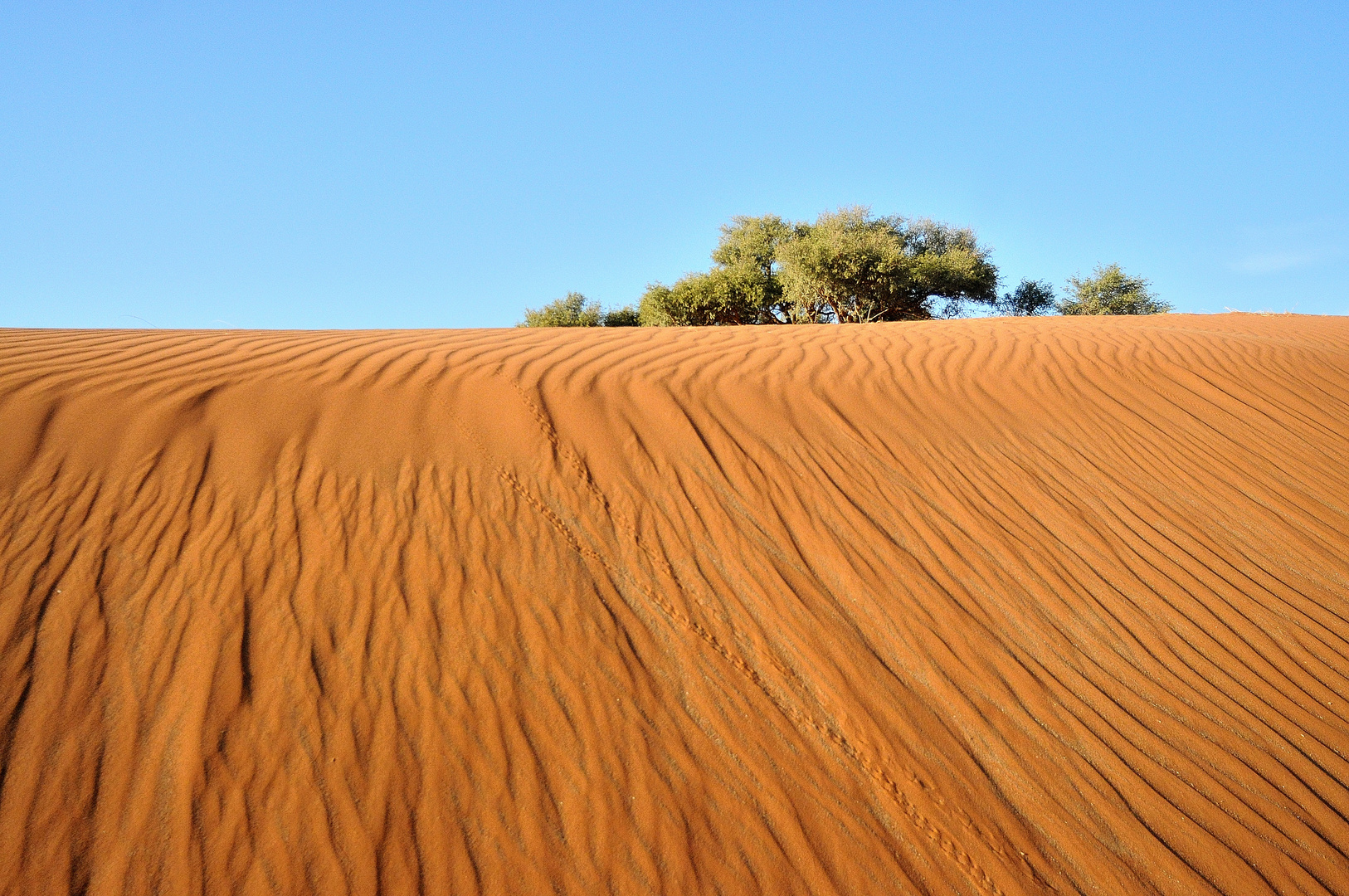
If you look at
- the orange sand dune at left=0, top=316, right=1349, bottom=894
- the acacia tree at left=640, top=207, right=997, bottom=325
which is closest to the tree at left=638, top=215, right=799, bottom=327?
the acacia tree at left=640, top=207, right=997, bottom=325

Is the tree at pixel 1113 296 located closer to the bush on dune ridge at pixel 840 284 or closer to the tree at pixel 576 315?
the bush on dune ridge at pixel 840 284

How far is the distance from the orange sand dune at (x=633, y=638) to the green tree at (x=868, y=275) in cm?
1647

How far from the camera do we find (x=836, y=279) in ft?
73.8

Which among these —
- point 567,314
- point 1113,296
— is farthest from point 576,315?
point 1113,296

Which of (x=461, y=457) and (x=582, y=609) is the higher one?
(x=461, y=457)

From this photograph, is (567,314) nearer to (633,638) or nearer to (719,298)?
(719,298)

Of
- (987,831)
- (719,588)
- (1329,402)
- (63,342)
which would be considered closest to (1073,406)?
(1329,402)

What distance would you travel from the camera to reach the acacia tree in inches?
885

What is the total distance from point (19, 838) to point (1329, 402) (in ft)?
31.1

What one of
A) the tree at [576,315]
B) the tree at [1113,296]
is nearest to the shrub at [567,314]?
the tree at [576,315]

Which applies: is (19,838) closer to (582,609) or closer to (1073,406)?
(582,609)

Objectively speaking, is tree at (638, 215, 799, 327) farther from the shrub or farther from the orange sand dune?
the orange sand dune

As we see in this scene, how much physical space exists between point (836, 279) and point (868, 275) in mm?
918

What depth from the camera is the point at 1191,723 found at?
3.92 meters
